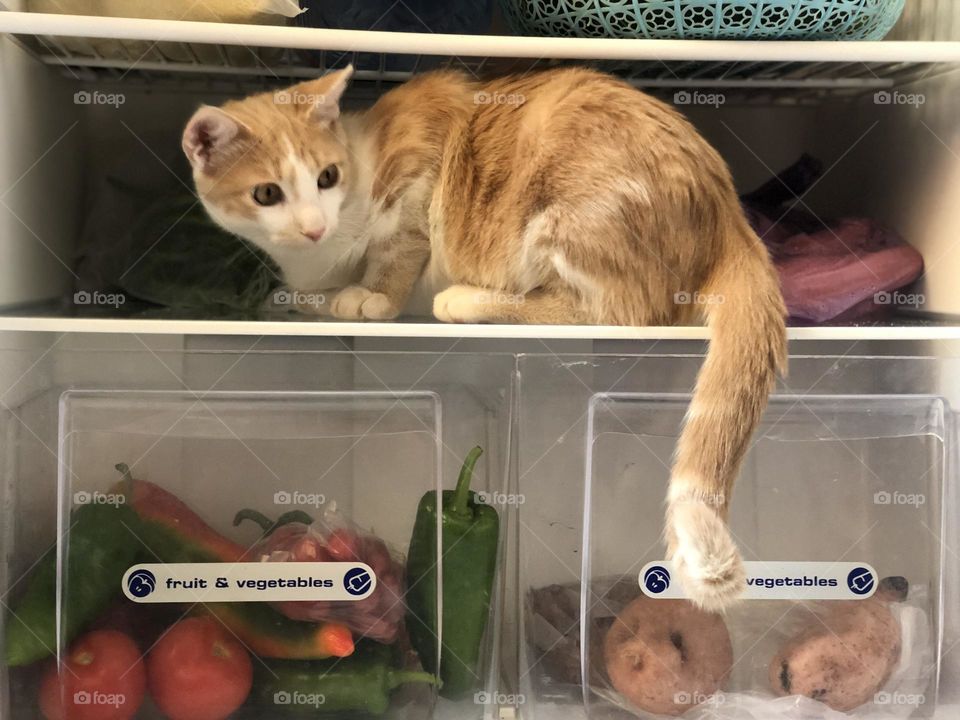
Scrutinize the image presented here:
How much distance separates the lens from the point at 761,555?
106 centimetres

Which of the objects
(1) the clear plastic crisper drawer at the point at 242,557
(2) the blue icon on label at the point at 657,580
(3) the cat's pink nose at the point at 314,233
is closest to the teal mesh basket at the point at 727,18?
(3) the cat's pink nose at the point at 314,233

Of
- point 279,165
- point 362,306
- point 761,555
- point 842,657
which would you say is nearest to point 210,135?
point 279,165

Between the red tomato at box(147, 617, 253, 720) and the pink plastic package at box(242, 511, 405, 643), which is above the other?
the pink plastic package at box(242, 511, 405, 643)

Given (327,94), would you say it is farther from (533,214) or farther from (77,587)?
(77,587)

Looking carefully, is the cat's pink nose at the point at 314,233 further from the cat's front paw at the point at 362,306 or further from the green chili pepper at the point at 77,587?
the green chili pepper at the point at 77,587

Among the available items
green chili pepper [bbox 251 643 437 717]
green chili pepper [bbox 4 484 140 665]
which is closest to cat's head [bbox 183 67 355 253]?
green chili pepper [bbox 4 484 140 665]

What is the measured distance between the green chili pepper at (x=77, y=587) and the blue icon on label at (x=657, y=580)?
0.61 meters

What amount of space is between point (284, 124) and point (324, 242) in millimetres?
142

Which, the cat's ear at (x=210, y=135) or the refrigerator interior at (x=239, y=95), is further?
the refrigerator interior at (x=239, y=95)

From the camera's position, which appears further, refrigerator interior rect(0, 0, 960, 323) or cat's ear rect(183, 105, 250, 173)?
refrigerator interior rect(0, 0, 960, 323)

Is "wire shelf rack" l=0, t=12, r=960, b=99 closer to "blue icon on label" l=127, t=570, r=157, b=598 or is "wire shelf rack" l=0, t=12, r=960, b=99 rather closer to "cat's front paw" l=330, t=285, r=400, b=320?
"cat's front paw" l=330, t=285, r=400, b=320

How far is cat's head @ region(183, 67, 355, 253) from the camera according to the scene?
38.6 inches

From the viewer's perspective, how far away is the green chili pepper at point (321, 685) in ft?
3.31

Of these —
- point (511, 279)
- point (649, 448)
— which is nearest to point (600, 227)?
point (511, 279)
